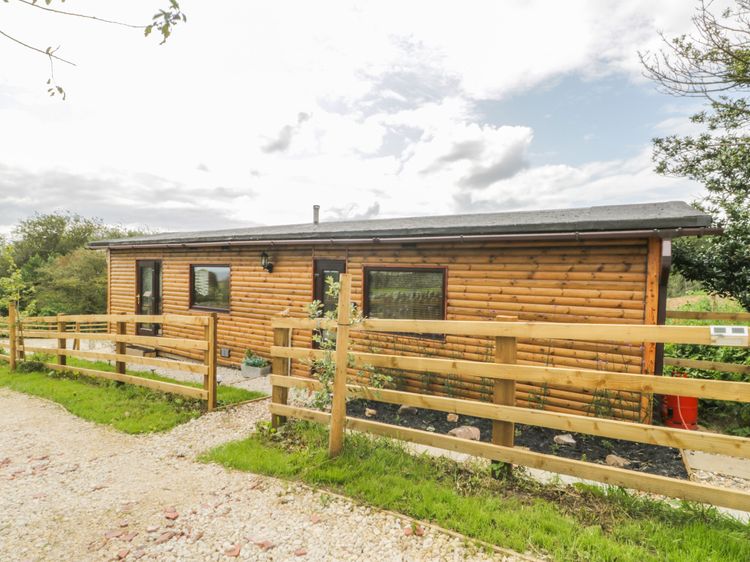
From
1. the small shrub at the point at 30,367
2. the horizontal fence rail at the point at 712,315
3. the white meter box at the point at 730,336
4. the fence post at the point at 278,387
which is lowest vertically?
the small shrub at the point at 30,367

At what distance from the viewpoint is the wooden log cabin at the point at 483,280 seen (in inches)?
193

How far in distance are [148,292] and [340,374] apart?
939cm

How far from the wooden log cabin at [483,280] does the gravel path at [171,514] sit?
201cm

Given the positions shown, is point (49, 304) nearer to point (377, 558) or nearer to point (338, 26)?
point (338, 26)

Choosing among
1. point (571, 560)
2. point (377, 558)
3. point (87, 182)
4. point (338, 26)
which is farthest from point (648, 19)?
point (87, 182)

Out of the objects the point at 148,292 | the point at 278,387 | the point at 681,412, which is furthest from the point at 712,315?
the point at 148,292

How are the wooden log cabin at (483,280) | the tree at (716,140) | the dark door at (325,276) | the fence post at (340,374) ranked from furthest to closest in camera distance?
1. the dark door at (325,276)
2. the tree at (716,140)
3. the wooden log cabin at (483,280)
4. the fence post at (340,374)

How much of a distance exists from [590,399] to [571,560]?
3.38 metres

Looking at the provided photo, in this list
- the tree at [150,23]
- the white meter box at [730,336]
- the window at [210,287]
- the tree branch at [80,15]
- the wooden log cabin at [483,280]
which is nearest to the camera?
the tree branch at [80,15]

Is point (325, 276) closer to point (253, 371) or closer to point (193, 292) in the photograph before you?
point (253, 371)

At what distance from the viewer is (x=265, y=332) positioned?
8523 mm

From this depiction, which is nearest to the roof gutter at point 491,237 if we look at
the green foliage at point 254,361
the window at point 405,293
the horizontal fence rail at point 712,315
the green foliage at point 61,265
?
the window at point 405,293

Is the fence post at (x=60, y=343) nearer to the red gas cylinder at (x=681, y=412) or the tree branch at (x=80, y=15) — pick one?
the tree branch at (x=80, y=15)

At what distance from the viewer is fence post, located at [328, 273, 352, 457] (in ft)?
11.8
